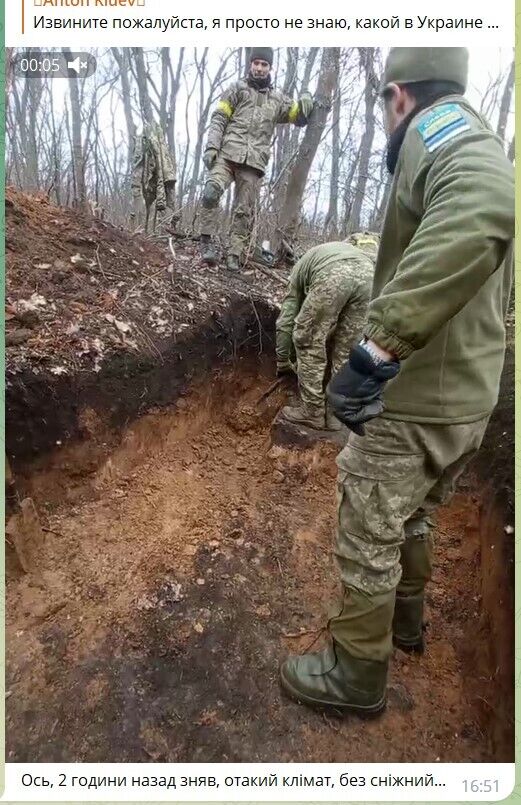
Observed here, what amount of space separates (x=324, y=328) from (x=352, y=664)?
2.00 meters

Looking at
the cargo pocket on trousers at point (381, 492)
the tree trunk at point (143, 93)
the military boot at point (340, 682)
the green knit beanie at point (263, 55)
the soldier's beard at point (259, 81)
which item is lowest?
the military boot at point (340, 682)

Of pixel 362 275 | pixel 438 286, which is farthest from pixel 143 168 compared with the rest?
pixel 438 286

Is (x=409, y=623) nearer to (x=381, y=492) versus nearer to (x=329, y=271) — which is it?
(x=381, y=492)

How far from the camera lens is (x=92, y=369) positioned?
2.59 metres

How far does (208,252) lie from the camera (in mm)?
3963

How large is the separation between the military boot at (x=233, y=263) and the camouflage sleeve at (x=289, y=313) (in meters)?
0.83

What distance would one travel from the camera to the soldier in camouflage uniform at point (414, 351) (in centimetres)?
113

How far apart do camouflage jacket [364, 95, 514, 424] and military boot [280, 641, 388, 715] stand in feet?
2.93

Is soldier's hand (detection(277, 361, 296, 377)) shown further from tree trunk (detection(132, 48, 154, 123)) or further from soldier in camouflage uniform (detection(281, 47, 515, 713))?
tree trunk (detection(132, 48, 154, 123))

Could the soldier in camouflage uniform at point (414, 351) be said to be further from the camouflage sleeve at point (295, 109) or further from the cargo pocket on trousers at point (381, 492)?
the camouflage sleeve at point (295, 109)

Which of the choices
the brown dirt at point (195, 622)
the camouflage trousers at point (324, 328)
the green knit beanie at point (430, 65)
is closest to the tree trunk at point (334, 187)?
the camouflage trousers at point (324, 328)

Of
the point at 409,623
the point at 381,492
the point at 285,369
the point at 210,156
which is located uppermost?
the point at 210,156

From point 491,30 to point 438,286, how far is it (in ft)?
3.25

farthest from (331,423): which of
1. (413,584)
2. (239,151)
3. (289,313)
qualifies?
(239,151)
